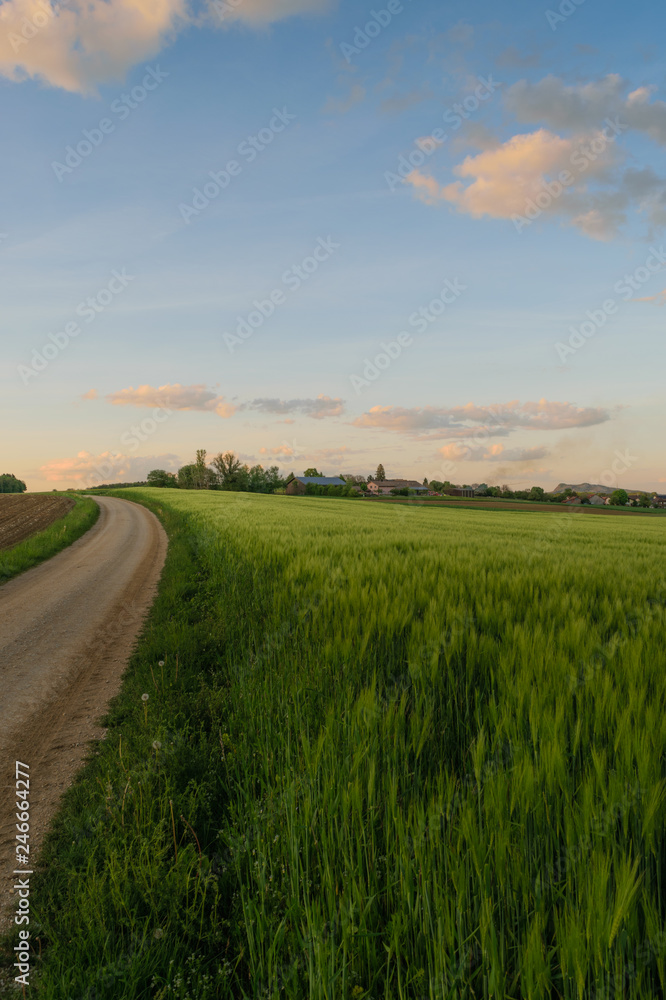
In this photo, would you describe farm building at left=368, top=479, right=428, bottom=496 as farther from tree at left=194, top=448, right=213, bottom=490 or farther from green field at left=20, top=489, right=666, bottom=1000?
green field at left=20, top=489, right=666, bottom=1000

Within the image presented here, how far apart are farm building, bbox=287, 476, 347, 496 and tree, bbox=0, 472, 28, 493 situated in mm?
78471

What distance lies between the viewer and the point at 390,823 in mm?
2113

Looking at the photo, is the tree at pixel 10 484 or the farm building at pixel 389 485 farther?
the farm building at pixel 389 485

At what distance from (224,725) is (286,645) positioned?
0.88m

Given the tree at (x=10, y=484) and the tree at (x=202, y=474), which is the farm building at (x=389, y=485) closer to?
the tree at (x=202, y=474)

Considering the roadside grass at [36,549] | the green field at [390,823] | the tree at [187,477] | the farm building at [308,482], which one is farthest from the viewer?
Result: the tree at [187,477]

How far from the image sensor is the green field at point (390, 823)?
5.31 feet

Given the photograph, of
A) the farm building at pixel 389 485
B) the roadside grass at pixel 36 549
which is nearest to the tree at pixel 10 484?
the farm building at pixel 389 485

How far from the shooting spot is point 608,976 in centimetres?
135

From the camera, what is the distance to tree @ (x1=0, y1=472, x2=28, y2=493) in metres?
137

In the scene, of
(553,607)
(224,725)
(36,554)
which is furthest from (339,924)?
(36,554)

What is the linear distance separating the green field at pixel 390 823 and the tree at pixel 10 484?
514 ft

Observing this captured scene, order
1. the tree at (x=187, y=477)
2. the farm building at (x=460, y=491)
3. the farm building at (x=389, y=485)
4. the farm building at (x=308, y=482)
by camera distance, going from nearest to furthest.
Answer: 1. the farm building at (x=308, y=482)
2. the tree at (x=187, y=477)
3. the farm building at (x=460, y=491)
4. the farm building at (x=389, y=485)

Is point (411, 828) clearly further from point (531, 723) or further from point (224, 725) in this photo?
point (224, 725)
